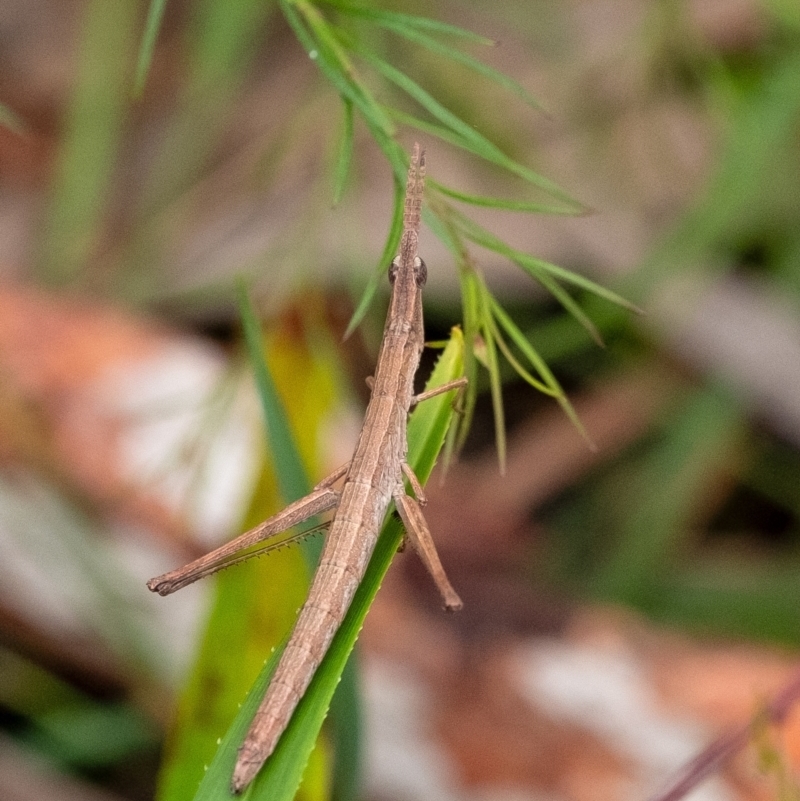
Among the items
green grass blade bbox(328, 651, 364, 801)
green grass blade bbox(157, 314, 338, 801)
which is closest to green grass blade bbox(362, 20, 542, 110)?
green grass blade bbox(157, 314, 338, 801)

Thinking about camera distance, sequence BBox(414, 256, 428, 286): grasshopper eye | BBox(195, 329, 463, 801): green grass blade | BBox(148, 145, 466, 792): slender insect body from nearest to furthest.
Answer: BBox(195, 329, 463, 801): green grass blade
BBox(148, 145, 466, 792): slender insect body
BBox(414, 256, 428, 286): grasshopper eye

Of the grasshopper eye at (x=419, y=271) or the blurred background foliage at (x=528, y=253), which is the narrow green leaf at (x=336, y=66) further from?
the blurred background foliage at (x=528, y=253)

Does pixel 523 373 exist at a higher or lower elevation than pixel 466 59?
lower

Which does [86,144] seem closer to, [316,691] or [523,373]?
[523,373]

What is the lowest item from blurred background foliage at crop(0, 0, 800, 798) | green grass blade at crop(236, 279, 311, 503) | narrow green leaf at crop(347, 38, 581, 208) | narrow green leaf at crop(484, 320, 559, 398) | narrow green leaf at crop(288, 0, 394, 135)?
blurred background foliage at crop(0, 0, 800, 798)

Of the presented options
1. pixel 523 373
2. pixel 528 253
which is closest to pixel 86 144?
pixel 528 253

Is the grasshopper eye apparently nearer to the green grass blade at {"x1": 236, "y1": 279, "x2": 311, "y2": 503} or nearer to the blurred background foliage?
the green grass blade at {"x1": 236, "y1": 279, "x2": 311, "y2": 503}
